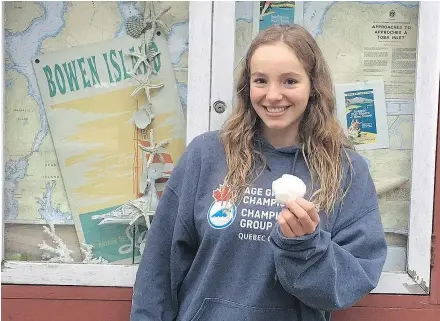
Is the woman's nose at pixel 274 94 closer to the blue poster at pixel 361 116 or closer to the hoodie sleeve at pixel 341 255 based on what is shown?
the hoodie sleeve at pixel 341 255

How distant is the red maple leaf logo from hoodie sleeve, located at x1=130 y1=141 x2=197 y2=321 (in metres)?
0.12

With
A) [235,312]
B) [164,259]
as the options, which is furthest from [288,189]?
[164,259]

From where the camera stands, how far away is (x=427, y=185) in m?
2.45

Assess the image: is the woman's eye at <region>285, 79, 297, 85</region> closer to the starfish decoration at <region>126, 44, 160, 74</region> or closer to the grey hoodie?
the grey hoodie

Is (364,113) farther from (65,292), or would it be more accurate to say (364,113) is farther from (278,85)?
(65,292)

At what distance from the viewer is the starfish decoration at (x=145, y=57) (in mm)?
2482

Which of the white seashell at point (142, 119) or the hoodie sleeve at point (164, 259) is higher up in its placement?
the white seashell at point (142, 119)

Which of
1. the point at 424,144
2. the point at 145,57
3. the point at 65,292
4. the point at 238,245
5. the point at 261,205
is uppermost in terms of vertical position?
the point at 145,57

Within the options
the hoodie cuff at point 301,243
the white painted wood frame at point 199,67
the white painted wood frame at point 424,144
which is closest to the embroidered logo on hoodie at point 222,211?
the hoodie cuff at point 301,243

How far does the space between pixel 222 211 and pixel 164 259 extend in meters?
0.28

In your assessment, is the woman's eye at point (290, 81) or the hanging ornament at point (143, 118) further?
the hanging ornament at point (143, 118)

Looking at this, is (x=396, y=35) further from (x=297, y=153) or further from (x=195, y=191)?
(x=195, y=191)

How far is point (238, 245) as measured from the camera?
201 cm

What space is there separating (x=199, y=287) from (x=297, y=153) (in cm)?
50
